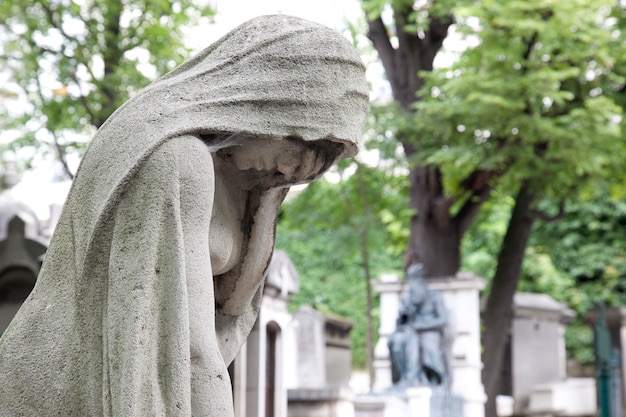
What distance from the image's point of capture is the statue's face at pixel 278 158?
2.34m

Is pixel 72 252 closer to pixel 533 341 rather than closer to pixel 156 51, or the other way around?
pixel 156 51

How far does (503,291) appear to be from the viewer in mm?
17234

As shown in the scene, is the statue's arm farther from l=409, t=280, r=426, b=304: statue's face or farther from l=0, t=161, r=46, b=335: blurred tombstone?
l=0, t=161, r=46, b=335: blurred tombstone

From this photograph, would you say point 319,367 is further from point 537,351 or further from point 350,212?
point 537,351

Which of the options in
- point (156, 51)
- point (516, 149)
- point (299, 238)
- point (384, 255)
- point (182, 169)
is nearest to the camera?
point (182, 169)

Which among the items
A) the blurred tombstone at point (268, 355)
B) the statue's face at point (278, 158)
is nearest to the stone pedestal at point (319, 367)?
the blurred tombstone at point (268, 355)

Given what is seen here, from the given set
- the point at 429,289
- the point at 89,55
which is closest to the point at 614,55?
the point at 429,289

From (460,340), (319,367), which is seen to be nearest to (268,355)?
(319,367)

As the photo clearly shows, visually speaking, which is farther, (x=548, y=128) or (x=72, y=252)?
(x=548, y=128)

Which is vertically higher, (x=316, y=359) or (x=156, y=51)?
(x=156, y=51)

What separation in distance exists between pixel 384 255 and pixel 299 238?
1137 cm

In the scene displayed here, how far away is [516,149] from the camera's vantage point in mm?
15555

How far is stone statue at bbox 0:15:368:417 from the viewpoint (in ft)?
6.70

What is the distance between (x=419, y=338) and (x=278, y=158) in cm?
1486
